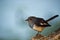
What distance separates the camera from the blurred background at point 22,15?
1614 mm

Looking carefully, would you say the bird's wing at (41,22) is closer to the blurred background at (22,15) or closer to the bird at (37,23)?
the bird at (37,23)

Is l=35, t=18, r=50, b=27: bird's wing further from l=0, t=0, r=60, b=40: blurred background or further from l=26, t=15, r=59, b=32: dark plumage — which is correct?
l=0, t=0, r=60, b=40: blurred background

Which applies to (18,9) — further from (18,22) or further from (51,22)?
(51,22)

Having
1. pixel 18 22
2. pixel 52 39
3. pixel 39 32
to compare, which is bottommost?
pixel 52 39

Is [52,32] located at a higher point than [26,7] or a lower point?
lower

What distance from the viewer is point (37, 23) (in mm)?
1479

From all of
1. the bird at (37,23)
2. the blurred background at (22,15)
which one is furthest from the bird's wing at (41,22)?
the blurred background at (22,15)

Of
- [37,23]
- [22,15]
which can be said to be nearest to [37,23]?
[37,23]

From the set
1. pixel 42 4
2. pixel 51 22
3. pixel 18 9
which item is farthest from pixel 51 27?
pixel 18 9

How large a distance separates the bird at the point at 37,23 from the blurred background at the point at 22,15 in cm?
8

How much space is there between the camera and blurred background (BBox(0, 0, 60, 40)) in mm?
1614

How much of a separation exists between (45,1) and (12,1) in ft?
1.03

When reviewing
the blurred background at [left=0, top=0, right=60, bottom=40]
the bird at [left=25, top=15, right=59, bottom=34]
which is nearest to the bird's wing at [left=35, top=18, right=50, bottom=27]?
the bird at [left=25, top=15, right=59, bottom=34]

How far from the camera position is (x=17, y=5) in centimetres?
162
